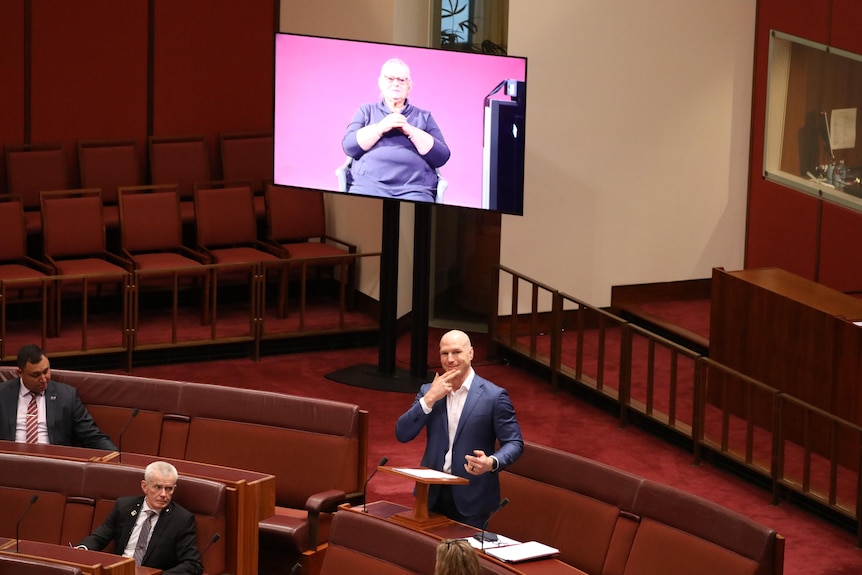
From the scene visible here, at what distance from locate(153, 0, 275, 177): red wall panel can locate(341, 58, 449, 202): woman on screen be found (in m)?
2.58

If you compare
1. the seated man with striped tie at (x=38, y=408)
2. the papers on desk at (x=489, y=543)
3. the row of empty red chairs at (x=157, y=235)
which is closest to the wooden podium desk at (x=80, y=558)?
the papers on desk at (x=489, y=543)

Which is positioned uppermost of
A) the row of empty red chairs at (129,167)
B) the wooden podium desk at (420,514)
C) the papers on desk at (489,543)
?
the row of empty red chairs at (129,167)

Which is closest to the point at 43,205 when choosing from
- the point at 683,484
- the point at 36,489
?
the point at 36,489

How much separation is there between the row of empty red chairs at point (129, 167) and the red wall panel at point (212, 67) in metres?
0.23

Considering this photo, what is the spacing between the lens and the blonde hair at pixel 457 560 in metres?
4.14

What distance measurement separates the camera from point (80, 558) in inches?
201

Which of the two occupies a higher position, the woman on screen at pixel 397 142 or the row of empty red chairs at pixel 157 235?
the woman on screen at pixel 397 142

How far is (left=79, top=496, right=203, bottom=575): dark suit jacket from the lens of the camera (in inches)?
219

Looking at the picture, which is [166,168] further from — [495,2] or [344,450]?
[344,450]

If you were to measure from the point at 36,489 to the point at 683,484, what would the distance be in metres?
3.31

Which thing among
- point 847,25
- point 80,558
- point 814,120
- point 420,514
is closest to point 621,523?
point 420,514

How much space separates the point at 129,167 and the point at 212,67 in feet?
3.52

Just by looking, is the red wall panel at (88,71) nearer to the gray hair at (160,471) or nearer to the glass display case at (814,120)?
the glass display case at (814,120)

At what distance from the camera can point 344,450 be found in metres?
6.50
